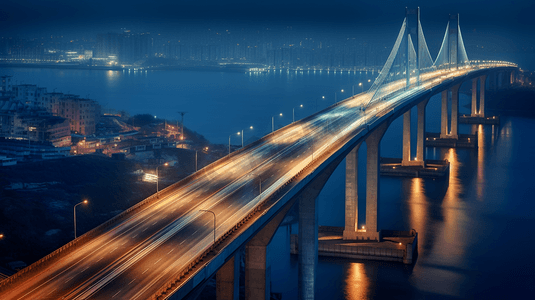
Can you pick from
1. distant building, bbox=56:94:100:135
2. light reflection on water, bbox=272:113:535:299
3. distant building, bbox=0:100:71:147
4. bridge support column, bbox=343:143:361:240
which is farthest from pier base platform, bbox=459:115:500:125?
bridge support column, bbox=343:143:361:240

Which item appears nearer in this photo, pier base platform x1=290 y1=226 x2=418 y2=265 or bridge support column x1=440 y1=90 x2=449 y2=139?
pier base platform x1=290 y1=226 x2=418 y2=265

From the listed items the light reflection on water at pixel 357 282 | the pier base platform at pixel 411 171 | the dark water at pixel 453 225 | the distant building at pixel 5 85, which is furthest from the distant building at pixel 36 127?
the light reflection on water at pixel 357 282

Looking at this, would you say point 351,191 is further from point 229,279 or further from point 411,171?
point 411,171

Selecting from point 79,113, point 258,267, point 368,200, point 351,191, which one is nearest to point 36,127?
point 79,113

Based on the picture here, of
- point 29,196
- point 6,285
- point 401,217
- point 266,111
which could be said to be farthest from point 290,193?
point 266,111

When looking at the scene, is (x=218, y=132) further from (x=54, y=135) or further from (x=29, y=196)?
(x=29, y=196)

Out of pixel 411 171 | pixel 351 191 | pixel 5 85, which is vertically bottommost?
pixel 411 171

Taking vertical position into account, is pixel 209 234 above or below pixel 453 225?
above

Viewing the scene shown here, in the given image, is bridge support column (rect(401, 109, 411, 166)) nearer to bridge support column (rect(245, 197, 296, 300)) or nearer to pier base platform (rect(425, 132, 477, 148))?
pier base platform (rect(425, 132, 477, 148))

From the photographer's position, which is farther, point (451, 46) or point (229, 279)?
point (451, 46)
